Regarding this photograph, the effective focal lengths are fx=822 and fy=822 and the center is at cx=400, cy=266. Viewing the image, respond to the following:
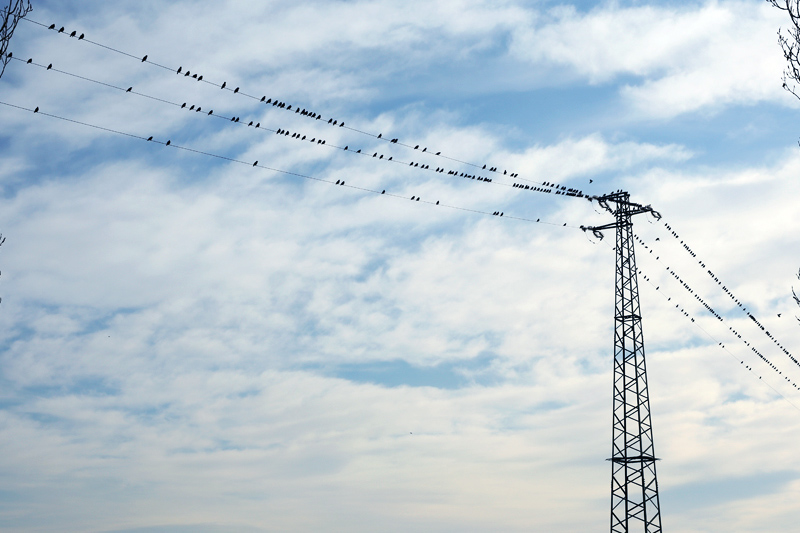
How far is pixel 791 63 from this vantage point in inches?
1136

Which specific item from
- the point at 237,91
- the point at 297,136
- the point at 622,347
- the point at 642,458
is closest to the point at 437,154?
the point at 297,136

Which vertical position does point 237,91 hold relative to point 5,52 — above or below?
above

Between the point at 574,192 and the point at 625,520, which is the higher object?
the point at 574,192

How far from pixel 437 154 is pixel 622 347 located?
54.9 feet

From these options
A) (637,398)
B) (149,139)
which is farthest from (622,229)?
(149,139)

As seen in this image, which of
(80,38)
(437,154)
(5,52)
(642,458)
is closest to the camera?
(5,52)

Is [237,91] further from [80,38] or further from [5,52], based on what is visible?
[5,52]

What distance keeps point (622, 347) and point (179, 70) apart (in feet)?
97.0

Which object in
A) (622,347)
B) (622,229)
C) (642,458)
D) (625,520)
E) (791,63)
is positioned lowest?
(625,520)

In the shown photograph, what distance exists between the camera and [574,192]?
172 ft

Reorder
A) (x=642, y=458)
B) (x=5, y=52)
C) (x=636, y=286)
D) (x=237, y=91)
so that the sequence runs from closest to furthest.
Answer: (x=5, y=52) < (x=237, y=91) < (x=642, y=458) < (x=636, y=286)

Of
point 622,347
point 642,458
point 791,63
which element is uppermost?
point 791,63

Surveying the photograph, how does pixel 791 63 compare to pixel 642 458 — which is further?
pixel 642 458

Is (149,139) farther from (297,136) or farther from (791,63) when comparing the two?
(791,63)
